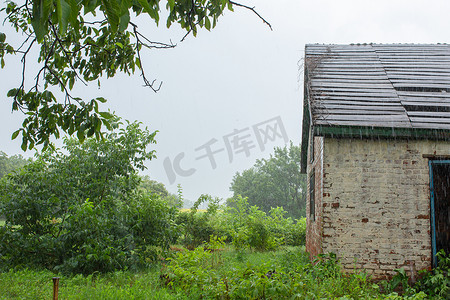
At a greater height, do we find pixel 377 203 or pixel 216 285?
pixel 377 203

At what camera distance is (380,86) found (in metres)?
8.16

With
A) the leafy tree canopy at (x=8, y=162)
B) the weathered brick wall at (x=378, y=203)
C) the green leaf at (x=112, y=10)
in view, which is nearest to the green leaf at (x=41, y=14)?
the green leaf at (x=112, y=10)

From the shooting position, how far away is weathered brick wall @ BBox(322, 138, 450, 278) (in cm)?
646

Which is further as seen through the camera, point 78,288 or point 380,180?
point 380,180

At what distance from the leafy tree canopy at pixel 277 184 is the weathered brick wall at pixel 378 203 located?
33.8 metres

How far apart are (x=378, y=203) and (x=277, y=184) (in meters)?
36.7

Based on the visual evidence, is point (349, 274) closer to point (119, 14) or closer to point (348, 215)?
point (348, 215)

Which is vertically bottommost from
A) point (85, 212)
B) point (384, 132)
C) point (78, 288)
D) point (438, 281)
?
point (78, 288)

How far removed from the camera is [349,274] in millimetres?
6414

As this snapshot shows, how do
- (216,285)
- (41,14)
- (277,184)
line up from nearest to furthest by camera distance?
1. (41,14)
2. (216,285)
3. (277,184)

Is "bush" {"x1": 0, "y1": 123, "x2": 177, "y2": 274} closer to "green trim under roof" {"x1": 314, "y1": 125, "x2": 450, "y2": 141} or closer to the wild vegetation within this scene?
the wild vegetation

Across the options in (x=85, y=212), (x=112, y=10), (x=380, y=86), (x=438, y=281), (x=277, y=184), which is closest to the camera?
(x=112, y=10)

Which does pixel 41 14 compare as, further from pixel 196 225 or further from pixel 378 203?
pixel 196 225

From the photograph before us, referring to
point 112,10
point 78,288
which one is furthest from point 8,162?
point 112,10
